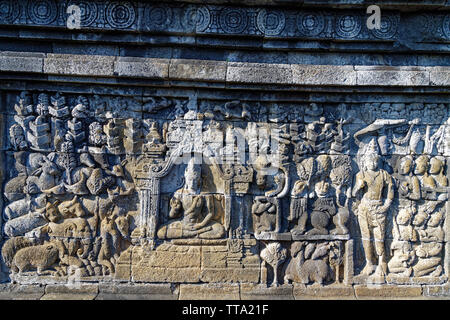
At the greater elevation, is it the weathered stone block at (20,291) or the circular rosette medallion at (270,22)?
the circular rosette medallion at (270,22)

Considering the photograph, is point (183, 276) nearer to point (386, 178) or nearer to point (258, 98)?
point (258, 98)

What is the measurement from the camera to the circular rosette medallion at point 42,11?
14.4ft

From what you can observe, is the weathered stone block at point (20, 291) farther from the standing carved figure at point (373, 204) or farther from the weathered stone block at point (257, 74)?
the standing carved figure at point (373, 204)

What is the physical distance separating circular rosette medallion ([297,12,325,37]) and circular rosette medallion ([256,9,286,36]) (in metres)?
0.23

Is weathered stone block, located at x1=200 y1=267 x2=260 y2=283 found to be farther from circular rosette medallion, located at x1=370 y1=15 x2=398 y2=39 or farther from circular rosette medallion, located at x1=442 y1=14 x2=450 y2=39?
circular rosette medallion, located at x1=442 y1=14 x2=450 y2=39

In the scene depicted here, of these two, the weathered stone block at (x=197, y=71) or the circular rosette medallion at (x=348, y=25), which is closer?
the weathered stone block at (x=197, y=71)

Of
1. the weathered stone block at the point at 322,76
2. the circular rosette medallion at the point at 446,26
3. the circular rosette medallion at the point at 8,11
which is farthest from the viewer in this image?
the circular rosette medallion at the point at 446,26

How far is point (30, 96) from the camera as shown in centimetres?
460

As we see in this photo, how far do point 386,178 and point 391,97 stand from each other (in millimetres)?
1092

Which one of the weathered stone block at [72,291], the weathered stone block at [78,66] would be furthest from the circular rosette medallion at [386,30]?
the weathered stone block at [72,291]

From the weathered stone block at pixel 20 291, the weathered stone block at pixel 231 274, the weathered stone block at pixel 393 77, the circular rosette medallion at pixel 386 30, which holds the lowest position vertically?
the weathered stone block at pixel 20 291

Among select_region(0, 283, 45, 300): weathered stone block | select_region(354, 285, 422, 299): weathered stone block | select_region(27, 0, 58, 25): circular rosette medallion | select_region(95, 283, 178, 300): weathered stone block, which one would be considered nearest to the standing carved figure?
select_region(354, 285, 422, 299): weathered stone block

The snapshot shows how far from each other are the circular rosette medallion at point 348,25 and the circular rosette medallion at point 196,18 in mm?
1697

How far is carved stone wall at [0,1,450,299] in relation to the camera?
451cm
